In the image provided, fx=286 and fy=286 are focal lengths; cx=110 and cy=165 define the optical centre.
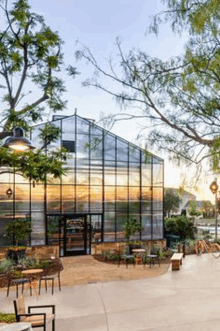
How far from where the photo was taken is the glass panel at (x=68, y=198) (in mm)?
14812

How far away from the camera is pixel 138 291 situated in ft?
27.5

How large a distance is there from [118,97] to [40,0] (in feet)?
12.3

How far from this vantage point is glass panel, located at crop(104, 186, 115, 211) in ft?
50.6

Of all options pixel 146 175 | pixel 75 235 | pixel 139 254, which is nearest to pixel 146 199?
pixel 146 175

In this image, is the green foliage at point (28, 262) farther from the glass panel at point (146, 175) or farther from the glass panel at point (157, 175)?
the glass panel at point (157, 175)

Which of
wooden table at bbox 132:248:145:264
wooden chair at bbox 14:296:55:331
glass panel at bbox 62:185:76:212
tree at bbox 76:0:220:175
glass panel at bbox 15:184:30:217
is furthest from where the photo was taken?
glass panel at bbox 62:185:76:212

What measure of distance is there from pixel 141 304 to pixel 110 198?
8543mm

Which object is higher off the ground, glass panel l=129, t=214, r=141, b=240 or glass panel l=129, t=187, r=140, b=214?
glass panel l=129, t=187, r=140, b=214

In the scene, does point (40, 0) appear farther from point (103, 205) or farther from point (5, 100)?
point (103, 205)

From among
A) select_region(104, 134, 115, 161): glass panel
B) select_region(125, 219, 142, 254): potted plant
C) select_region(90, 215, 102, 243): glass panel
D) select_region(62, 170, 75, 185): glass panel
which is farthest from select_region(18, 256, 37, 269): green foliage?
select_region(104, 134, 115, 161): glass panel

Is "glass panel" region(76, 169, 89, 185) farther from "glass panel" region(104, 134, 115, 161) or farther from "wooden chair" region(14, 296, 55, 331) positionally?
"wooden chair" region(14, 296, 55, 331)

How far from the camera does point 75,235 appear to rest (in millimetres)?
15555

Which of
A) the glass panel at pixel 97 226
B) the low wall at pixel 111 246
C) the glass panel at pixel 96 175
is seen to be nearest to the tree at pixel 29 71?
the glass panel at pixel 96 175

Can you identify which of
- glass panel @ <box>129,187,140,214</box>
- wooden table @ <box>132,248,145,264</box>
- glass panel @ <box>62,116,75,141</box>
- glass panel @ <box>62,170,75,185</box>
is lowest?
wooden table @ <box>132,248,145,264</box>
